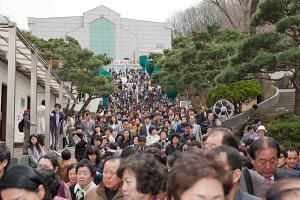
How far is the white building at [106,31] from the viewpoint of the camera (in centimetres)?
6009

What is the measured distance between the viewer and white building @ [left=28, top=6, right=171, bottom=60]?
6009 cm

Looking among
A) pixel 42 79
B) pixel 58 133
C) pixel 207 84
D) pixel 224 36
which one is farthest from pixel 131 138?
pixel 207 84

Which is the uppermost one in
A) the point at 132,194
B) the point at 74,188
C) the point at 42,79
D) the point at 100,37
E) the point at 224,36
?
the point at 100,37

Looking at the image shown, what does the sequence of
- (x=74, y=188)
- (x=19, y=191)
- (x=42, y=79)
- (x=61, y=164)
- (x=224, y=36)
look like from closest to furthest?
(x=19, y=191)
(x=74, y=188)
(x=61, y=164)
(x=42, y=79)
(x=224, y=36)

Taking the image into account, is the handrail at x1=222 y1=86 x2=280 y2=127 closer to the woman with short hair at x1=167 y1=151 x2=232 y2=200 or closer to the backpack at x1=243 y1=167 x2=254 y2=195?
the backpack at x1=243 y1=167 x2=254 y2=195

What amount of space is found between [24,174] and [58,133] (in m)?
13.1

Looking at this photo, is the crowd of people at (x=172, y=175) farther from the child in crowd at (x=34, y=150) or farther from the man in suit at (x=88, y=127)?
the man in suit at (x=88, y=127)

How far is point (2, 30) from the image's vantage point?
1118 cm

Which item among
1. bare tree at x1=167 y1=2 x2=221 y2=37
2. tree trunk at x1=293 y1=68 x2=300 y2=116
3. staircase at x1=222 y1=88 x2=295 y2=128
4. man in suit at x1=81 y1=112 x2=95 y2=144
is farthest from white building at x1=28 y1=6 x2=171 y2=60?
man in suit at x1=81 y1=112 x2=95 y2=144

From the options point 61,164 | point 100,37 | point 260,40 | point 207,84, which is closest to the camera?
point 61,164

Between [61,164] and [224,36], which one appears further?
[224,36]

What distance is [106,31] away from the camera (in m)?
61.5

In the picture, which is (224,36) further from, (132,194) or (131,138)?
(132,194)

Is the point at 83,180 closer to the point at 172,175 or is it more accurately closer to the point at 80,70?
the point at 172,175
